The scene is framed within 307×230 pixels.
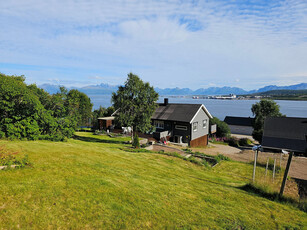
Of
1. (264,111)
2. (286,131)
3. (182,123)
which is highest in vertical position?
(264,111)

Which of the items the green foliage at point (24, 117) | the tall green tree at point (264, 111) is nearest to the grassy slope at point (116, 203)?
the green foliage at point (24, 117)

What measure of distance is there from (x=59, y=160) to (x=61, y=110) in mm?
14141

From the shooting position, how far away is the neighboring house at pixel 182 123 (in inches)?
1244

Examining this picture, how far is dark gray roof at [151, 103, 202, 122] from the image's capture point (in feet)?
105

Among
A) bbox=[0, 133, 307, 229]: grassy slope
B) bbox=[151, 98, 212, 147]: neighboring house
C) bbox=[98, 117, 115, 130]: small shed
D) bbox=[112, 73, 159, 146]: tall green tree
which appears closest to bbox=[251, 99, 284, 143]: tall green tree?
bbox=[151, 98, 212, 147]: neighboring house

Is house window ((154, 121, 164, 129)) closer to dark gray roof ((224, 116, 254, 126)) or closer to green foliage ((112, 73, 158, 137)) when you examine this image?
green foliage ((112, 73, 158, 137))

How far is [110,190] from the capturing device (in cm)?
708

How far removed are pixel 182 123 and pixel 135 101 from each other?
10143 mm

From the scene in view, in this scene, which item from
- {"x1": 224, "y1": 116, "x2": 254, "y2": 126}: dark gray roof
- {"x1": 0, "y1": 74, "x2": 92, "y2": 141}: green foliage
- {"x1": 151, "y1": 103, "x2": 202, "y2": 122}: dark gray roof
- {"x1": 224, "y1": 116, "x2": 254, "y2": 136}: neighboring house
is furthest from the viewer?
{"x1": 224, "y1": 116, "x2": 254, "y2": 126}: dark gray roof

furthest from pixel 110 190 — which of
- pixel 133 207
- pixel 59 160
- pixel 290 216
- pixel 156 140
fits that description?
pixel 156 140

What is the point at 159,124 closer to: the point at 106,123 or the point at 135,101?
the point at 135,101

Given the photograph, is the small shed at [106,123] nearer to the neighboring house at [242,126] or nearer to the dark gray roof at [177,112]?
the dark gray roof at [177,112]

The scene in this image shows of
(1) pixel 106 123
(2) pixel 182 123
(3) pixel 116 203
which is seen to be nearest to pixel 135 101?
(2) pixel 182 123

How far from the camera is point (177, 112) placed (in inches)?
1334
